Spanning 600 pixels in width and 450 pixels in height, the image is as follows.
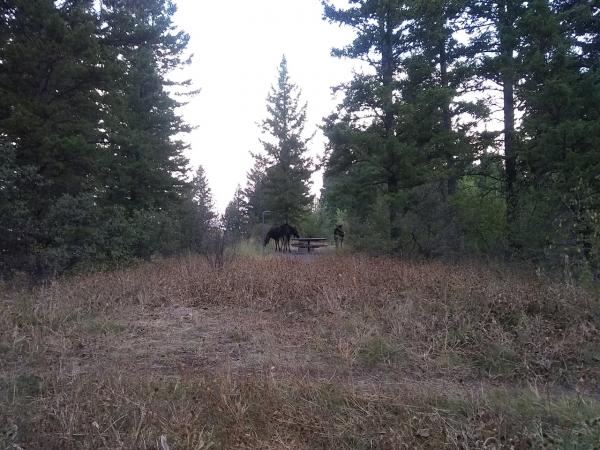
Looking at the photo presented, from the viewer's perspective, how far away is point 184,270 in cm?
981

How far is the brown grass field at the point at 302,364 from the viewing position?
3502mm

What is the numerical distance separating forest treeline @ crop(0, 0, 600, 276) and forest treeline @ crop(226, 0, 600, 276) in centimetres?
5

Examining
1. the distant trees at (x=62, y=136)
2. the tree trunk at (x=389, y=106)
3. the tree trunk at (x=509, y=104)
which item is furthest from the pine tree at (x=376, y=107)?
the distant trees at (x=62, y=136)

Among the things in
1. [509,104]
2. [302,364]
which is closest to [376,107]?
[509,104]

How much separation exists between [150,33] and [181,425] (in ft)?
44.0

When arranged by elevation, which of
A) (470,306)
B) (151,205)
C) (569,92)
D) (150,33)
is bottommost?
(470,306)

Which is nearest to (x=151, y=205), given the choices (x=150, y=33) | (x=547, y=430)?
(x=150, y=33)

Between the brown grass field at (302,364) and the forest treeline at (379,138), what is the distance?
2.58 metres

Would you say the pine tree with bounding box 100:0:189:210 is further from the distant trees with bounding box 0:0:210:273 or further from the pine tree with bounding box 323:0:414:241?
the pine tree with bounding box 323:0:414:241

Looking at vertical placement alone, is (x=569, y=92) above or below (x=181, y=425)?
Answer: above

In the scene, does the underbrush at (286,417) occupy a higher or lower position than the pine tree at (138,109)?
lower

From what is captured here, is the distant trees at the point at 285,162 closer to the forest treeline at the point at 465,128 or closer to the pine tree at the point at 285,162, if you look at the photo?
the pine tree at the point at 285,162

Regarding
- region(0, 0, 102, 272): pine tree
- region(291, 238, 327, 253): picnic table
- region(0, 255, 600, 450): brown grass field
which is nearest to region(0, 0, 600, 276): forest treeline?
region(0, 0, 102, 272): pine tree

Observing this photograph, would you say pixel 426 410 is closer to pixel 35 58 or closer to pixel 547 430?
pixel 547 430
